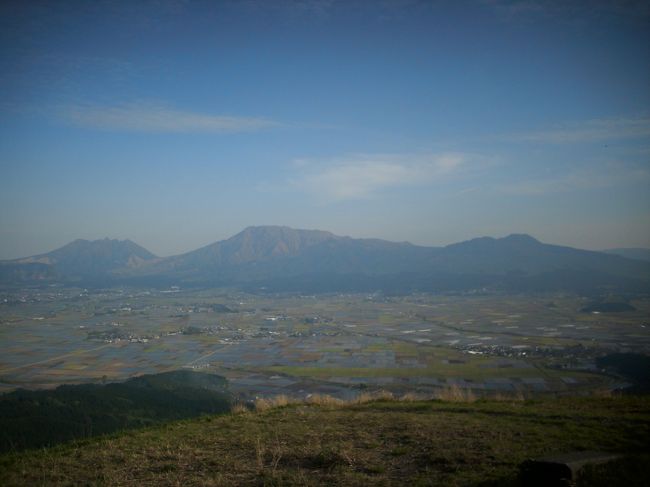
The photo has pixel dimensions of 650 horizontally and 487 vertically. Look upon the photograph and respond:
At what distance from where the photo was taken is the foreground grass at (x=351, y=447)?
7.69m

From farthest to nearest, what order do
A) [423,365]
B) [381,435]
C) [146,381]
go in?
[423,365] → [146,381] → [381,435]

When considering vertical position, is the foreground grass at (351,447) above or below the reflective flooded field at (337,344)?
above

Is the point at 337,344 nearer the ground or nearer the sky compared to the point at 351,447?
nearer the ground

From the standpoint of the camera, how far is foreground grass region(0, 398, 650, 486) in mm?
7688

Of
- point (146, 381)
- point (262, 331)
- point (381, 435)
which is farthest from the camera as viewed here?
point (262, 331)

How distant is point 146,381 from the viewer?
4091cm

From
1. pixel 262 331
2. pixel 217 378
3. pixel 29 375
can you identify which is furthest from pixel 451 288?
pixel 29 375

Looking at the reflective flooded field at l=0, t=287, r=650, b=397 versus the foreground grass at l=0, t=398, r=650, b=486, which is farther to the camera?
the reflective flooded field at l=0, t=287, r=650, b=397

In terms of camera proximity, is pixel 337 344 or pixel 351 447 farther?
pixel 337 344

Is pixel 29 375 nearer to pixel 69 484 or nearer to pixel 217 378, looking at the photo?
pixel 217 378

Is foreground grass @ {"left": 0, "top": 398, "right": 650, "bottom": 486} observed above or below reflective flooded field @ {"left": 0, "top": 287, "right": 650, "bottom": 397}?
above

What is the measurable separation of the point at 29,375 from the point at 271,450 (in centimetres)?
5506

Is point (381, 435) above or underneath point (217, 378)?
above

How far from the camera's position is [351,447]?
29.7ft
